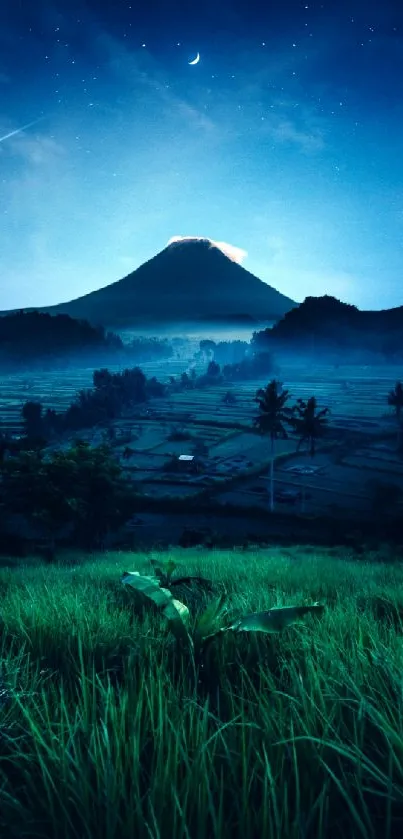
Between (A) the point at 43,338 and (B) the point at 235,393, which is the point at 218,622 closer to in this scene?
(B) the point at 235,393

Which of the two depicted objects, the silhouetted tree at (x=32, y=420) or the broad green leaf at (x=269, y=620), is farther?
the silhouetted tree at (x=32, y=420)

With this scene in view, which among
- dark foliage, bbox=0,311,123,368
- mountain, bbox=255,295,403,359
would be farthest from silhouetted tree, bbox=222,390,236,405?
dark foliage, bbox=0,311,123,368

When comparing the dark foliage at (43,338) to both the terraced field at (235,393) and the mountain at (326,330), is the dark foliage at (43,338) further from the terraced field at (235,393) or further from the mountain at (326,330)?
the mountain at (326,330)

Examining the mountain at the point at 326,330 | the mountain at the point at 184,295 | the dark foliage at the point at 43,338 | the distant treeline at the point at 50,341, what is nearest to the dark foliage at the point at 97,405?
the dark foliage at the point at 43,338

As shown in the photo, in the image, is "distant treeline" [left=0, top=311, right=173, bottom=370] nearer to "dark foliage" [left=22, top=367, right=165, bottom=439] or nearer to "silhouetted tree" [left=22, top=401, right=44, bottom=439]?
"dark foliage" [left=22, top=367, right=165, bottom=439]

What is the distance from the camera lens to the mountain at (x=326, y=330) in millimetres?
90875

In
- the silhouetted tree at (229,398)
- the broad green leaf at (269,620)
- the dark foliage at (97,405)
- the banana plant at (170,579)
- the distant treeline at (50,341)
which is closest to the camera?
the broad green leaf at (269,620)

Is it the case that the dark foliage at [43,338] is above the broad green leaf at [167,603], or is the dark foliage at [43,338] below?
above

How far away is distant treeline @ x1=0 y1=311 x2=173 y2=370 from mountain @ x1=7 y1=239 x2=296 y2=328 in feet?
51.6

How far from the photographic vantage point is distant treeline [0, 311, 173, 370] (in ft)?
249

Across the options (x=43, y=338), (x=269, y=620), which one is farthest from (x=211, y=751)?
(x=43, y=338)

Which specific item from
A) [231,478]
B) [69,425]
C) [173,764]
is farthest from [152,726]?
[69,425]

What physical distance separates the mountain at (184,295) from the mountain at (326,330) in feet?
56.9

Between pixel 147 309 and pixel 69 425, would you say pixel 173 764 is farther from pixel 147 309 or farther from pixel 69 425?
pixel 147 309
